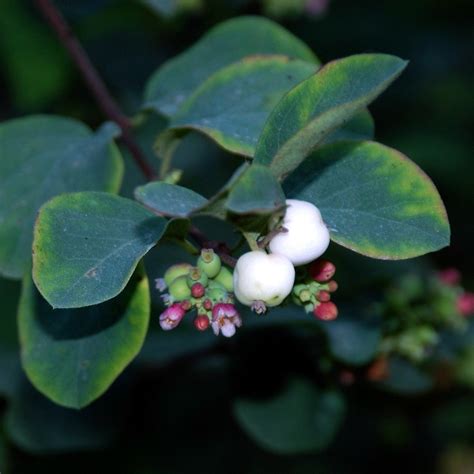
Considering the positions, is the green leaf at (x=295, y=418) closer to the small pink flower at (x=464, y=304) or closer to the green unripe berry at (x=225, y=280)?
the small pink flower at (x=464, y=304)

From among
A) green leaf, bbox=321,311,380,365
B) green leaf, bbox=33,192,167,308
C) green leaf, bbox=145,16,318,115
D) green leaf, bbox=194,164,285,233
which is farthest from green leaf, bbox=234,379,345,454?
green leaf, bbox=194,164,285,233

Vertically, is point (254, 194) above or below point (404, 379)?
above

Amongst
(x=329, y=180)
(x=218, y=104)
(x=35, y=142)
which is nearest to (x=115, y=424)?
(x=35, y=142)

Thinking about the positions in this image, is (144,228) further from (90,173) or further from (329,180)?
(90,173)

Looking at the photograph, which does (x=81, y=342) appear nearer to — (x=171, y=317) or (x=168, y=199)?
(x=171, y=317)

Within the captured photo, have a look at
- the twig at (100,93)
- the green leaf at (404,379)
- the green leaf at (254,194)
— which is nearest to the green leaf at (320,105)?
the green leaf at (254,194)

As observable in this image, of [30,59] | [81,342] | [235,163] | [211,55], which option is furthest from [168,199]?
[30,59]
